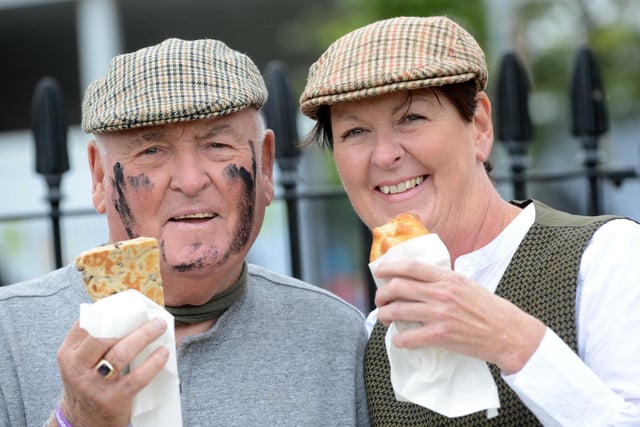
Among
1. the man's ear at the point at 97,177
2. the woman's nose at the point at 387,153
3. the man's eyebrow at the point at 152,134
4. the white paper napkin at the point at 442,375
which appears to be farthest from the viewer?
the man's ear at the point at 97,177

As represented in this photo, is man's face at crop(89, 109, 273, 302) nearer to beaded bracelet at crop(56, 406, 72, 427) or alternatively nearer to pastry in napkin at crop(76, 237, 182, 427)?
pastry in napkin at crop(76, 237, 182, 427)

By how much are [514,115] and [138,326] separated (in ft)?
8.79

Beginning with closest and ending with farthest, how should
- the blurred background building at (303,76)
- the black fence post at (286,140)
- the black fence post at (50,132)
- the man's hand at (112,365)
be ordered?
1. the man's hand at (112,365)
2. the black fence post at (50,132)
3. the black fence post at (286,140)
4. the blurred background building at (303,76)

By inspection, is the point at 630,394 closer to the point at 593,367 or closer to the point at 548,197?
the point at 593,367

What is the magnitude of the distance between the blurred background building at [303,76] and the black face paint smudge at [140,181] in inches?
61.9

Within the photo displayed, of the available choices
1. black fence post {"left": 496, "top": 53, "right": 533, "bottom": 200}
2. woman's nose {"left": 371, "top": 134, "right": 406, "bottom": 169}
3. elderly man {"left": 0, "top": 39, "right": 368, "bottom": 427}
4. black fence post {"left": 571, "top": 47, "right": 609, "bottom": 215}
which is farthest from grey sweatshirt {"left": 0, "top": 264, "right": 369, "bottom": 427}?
black fence post {"left": 571, "top": 47, "right": 609, "bottom": 215}

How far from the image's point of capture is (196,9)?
57.6 feet

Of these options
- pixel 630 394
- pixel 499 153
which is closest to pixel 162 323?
pixel 630 394

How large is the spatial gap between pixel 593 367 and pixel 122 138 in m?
1.43

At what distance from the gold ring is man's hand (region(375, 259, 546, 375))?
0.64m

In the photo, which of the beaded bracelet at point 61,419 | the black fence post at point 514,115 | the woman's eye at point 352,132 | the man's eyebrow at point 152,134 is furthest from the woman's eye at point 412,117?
the black fence post at point 514,115

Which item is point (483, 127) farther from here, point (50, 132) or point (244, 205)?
point (50, 132)

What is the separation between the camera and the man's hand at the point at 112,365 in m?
2.29

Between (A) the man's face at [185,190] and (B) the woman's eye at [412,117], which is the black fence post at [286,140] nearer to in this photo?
(A) the man's face at [185,190]
